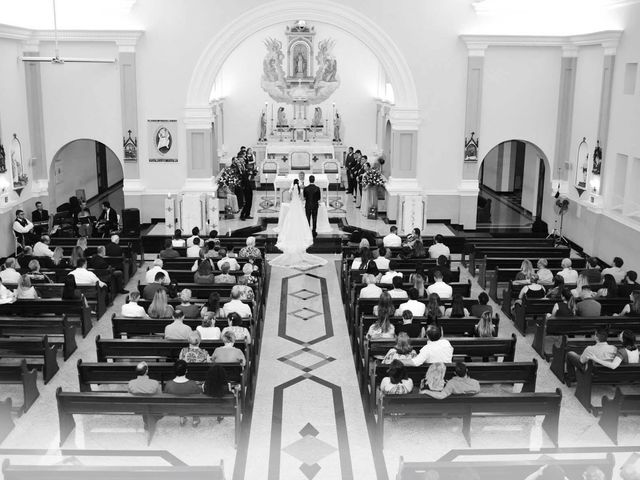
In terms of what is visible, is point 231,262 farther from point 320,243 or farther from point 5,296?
point 320,243

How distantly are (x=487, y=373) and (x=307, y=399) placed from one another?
265 cm

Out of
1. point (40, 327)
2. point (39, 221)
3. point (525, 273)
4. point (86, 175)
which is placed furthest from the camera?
point (86, 175)

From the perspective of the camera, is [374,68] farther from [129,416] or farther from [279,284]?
[129,416]

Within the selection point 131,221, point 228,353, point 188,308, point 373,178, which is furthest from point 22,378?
point 373,178

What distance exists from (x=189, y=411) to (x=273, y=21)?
14076 millimetres

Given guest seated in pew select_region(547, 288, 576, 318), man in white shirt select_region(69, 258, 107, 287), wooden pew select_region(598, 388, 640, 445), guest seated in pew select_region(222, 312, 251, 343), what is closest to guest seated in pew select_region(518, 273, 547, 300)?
guest seated in pew select_region(547, 288, 576, 318)

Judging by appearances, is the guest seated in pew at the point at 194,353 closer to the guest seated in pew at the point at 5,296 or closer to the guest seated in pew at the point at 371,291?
the guest seated in pew at the point at 371,291

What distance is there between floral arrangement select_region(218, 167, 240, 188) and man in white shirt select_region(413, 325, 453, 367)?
12.5m

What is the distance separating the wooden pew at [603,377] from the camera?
9.80 m

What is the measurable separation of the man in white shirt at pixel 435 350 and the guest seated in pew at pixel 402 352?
11 centimetres

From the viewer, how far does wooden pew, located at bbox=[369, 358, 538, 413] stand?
31.5 feet

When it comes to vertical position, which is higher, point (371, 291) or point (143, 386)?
point (371, 291)

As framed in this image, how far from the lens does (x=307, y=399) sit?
10492 millimetres

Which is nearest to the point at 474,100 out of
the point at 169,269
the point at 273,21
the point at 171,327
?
the point at 273,21
